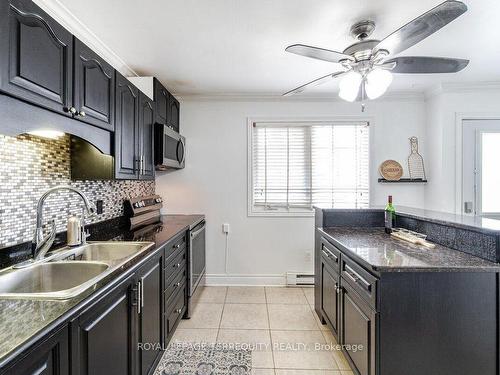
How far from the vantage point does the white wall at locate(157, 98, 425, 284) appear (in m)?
3.38

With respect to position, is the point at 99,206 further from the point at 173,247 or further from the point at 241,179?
the point at 241,179

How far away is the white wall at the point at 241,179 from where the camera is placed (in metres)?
3.38

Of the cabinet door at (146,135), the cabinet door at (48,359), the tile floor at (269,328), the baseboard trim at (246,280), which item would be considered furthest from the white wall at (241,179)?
the cabinet door at (48,359)

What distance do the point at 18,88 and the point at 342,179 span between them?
3.15 meters

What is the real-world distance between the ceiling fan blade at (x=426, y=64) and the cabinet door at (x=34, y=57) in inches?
72.6

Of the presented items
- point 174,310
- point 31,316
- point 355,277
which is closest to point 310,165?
point 355,277

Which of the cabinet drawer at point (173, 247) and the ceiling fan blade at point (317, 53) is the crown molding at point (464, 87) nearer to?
the ceiling fan blade at point (317, 53)

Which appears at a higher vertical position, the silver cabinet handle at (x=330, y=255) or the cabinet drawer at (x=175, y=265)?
the silver cabinet handle at (x=330, y=255)

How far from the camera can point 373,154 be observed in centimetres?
339

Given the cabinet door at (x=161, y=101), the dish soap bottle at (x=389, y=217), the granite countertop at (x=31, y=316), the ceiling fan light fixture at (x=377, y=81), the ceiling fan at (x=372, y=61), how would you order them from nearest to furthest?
Answer: the granite countertop at (x=31, y=316) < the ceiling fan at (x=372, y=61) < the ceiling fan light fixture at (x=377, y=81) < the dish soap bottle at (x=389, y=217) < the cabinet door at (x=161, y=101)

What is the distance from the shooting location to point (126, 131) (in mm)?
2043

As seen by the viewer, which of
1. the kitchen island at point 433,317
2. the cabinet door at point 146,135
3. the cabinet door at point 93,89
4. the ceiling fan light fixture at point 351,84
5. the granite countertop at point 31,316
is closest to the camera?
the granite countertop at point 31,316

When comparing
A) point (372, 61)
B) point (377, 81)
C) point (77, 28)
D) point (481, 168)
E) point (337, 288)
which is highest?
point (77, 28)

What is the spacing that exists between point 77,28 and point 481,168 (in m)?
4.21
